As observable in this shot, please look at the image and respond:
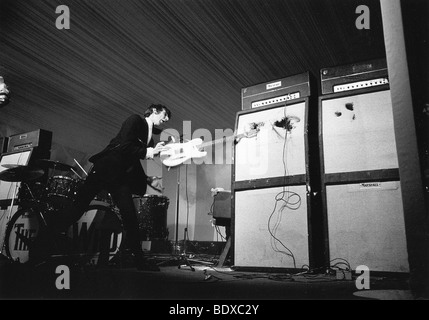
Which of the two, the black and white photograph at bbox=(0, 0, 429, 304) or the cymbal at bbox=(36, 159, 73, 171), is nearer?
the black and white photograph at bbox=(0, 0, 429, 304)

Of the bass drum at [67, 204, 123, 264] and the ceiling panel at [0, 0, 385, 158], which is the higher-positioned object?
the ceiling panel at [0, 0, 385, 158]

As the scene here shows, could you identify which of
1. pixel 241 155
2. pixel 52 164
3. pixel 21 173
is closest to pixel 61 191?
pixel 52 164

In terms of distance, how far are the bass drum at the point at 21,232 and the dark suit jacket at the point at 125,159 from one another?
149 centimetres

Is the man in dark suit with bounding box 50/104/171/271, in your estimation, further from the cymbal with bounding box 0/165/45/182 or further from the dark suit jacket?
the cymbal with bounding box 0/165/45/182

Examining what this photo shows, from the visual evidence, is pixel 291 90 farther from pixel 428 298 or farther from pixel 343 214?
pixel 428 298

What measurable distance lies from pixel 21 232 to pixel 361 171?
397cm

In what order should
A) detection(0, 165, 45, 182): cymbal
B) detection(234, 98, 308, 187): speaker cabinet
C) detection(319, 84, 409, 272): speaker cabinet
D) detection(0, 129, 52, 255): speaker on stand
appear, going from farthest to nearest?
detection(0, 129, 52, 255): speaker on stand, detection(0, 165, 45, 182): cymbal, detection(234, 98, 308, 187): speaker cabinet, detection(319, 84, 409, 272): speaker cabinet

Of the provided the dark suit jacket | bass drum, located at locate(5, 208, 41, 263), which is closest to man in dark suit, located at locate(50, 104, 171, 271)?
the dark suit jacket

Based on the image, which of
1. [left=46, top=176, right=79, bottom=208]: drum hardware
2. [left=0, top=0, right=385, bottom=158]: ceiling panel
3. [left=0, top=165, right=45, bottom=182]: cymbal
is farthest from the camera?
[left=0, top=0, right=385, bottom=158]: ceiling panel

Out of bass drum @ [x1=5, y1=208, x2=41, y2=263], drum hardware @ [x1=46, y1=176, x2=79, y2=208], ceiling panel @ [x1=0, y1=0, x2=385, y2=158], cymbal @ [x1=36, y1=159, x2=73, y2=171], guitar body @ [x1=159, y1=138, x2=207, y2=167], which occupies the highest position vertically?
ceiling panel @ [x1=0, y1=0, x2=385, y2=158]

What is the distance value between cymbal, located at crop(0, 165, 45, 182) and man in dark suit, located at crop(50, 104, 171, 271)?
0.95 meters

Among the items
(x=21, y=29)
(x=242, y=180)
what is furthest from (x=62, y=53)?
(x=242, y=180)

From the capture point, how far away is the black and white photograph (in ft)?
5.20

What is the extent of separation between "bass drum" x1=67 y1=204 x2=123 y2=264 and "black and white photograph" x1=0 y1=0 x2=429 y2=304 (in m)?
0.02
